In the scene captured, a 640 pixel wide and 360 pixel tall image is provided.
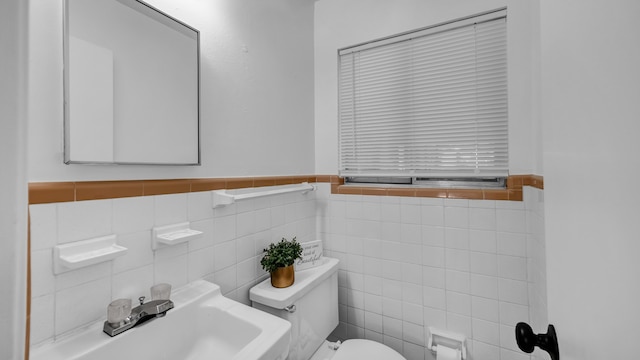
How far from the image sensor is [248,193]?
52.5 inches

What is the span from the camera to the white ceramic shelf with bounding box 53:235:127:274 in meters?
0.72

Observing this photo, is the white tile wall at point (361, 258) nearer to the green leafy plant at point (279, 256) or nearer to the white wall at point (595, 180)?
the green leafy plant at point (279, 256)

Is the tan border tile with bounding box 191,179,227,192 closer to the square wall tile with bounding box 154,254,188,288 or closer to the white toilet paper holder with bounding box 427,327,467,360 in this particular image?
the square wall tile with bounding box 154,254,188,288

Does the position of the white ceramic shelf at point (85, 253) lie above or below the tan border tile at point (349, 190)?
below

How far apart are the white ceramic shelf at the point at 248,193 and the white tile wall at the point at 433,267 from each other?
0.81ft

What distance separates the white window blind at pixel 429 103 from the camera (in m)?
1.41

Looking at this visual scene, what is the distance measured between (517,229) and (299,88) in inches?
57.4

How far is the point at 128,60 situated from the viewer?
88 centimetres

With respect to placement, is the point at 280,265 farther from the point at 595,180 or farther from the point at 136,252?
the point at 595,180

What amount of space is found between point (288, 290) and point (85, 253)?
0.78 meters

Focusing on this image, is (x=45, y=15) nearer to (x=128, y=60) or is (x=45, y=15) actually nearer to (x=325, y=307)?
(x=128, y=60)

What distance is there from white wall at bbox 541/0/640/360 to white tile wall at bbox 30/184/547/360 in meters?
0.73

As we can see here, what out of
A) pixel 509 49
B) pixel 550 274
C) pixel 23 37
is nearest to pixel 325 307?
pixel 550 274

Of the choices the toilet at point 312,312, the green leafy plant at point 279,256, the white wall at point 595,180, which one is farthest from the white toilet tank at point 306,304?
the white wall at point 595,180
